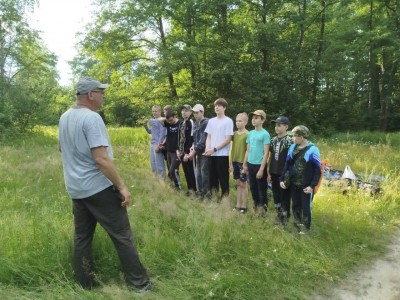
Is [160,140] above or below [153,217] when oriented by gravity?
above

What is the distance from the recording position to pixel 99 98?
324 centimetres

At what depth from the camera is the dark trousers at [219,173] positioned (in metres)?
5.96

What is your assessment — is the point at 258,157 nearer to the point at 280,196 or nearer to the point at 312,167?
the point at 280,196

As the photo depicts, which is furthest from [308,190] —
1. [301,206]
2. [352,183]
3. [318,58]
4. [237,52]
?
[318,58]

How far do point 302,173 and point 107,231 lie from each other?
2594 mm

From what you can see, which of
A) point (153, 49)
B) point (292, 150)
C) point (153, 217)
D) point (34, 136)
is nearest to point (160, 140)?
point (153, 217)

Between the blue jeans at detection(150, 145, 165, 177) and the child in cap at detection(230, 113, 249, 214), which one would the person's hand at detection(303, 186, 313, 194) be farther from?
the blue jeans at detection(150, 145, 165, 177)

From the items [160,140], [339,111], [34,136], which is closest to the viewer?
[160,140]

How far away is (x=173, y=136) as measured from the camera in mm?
6867

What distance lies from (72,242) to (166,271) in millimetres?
1034

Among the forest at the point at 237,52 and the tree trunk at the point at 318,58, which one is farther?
the tree trunk at the point at 318,58

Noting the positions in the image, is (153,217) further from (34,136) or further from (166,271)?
(34,136)

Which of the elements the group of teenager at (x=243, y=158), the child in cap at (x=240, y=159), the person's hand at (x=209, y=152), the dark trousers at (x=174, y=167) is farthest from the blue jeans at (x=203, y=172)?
the dark trousers at (x=174, y=167)

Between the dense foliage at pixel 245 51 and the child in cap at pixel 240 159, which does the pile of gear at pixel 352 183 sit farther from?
the dense foliage at pixel 245 51
